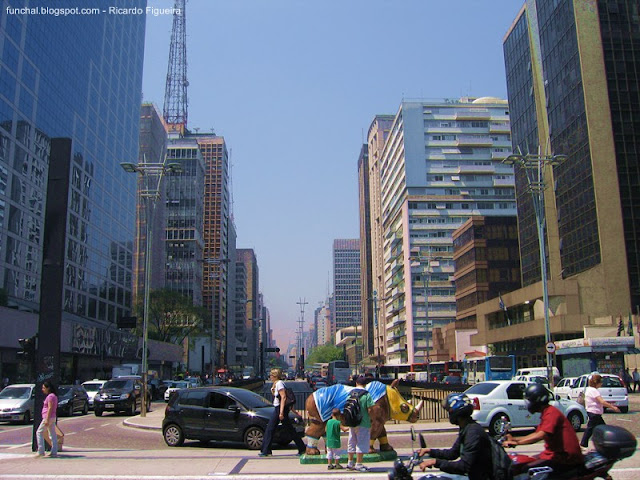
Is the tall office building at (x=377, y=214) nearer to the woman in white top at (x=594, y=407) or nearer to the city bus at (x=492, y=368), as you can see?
the city bus at (x=492, y=368)

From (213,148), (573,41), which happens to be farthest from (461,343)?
(213,148)

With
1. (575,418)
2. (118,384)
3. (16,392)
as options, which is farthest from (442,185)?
(575,418)

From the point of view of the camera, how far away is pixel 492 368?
169 feet

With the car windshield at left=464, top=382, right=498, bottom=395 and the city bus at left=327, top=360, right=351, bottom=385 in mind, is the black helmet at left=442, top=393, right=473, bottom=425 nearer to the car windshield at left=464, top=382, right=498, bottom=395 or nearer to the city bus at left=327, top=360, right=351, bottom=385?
the car windshield at left=464, top=382, right=498, bottom=395

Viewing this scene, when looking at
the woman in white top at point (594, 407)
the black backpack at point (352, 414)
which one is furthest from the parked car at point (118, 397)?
the woman in white top at point (594, 407)

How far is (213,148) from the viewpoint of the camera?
183500 mm

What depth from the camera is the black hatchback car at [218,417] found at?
1577cm

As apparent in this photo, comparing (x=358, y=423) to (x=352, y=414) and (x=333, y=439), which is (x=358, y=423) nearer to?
(x=352, y=414)

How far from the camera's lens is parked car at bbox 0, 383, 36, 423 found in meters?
25.9

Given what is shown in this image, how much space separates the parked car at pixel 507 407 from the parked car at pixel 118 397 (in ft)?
64.2

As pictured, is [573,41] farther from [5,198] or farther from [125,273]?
[125,273]

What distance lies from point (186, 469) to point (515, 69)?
76.7 meters

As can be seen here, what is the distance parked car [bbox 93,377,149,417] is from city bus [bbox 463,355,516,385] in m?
27.2

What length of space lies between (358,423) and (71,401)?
81.2 ft
